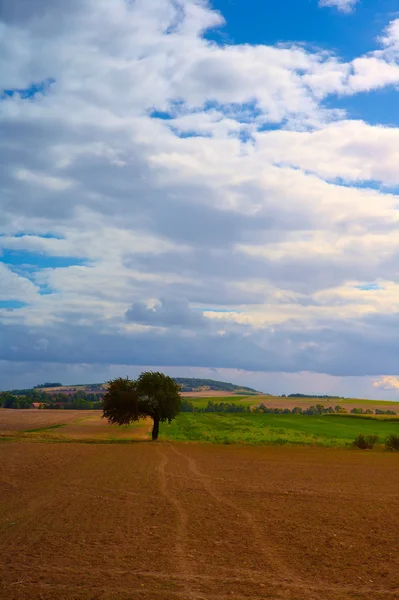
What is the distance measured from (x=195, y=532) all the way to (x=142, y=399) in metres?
44.7

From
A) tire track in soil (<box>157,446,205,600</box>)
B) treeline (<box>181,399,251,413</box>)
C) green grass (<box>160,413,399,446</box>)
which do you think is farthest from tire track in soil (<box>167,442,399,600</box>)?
treeline (<box>181,399,251,413</box>)

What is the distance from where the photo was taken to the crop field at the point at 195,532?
1277 centimetres

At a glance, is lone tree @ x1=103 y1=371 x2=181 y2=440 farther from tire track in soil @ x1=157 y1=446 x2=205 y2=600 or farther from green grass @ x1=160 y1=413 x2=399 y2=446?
tire track in soil @ x1=157 y1=446 x2=205 y2=600

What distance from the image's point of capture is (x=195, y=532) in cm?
1808

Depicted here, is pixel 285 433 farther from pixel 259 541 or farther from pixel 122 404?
pixel 259 541

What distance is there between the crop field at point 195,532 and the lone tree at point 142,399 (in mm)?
23239

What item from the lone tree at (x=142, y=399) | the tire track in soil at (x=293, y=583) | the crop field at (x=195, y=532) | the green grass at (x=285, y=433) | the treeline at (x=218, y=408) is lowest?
the treeline at (x=218, y=408)

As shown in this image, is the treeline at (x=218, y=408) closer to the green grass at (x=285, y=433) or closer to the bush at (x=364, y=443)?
the green grass at (x=285, y=433)

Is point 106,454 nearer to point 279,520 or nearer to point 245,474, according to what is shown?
point 245,474

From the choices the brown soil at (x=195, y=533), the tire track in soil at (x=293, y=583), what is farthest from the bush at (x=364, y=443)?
the tire track in soil at (x=293, y=583)

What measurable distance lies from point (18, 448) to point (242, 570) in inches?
1554

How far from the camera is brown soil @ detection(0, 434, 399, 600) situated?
12.8 metres

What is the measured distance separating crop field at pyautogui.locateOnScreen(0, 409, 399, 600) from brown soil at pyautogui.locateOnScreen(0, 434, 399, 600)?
4 centimetres

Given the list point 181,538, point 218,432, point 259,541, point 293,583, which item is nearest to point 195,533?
point 181,538
